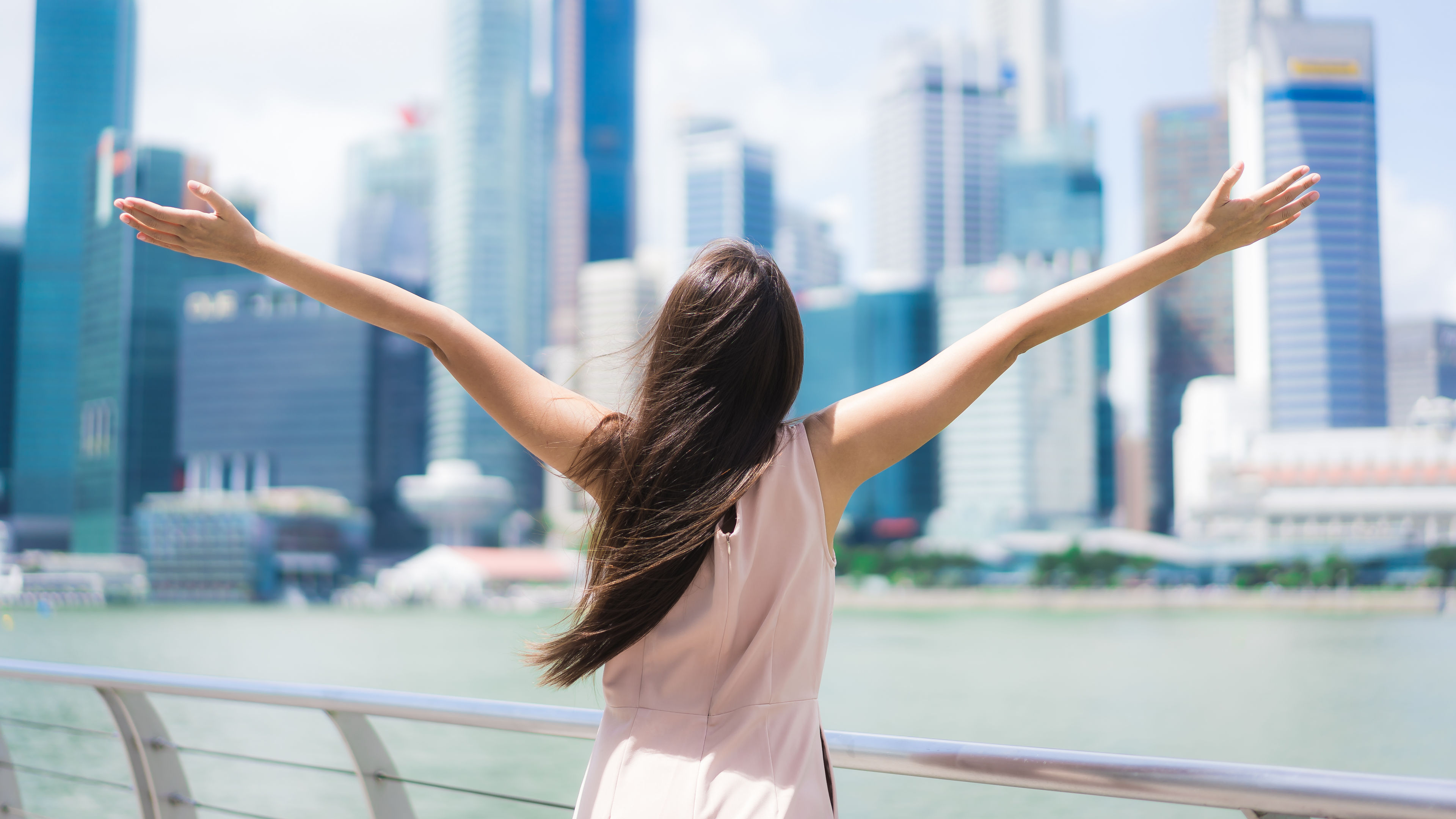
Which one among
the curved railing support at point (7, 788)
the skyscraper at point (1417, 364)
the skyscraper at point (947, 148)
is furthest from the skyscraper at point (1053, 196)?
the curved railing support at point (7, 788)

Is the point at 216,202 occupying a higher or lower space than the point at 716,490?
higher

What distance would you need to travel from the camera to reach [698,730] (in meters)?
1.21

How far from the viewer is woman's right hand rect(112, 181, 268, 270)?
52.8 inches

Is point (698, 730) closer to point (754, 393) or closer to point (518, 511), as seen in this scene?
point (754, 393)

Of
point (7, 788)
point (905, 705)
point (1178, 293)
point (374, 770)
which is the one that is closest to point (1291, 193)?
point (374, 770)

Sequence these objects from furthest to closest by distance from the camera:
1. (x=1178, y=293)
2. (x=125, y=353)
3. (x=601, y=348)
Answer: (x=1178, y=293) → (x=125, y=353) → (x=601, y=348)

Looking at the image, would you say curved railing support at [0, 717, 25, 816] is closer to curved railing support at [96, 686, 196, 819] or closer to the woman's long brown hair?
curved railing support at [96, 686, 196, 819]

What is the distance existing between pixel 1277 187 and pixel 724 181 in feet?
419

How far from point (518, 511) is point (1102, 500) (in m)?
51.4

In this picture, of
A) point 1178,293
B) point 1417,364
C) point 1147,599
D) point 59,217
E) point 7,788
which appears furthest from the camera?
point 1178,293

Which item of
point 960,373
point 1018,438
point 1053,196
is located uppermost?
point 1053,196

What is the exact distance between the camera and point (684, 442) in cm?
124

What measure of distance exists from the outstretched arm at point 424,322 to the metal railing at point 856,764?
0.51 meters

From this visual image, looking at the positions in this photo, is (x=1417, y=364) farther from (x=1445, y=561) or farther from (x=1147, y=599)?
(x=1147, y=599)
